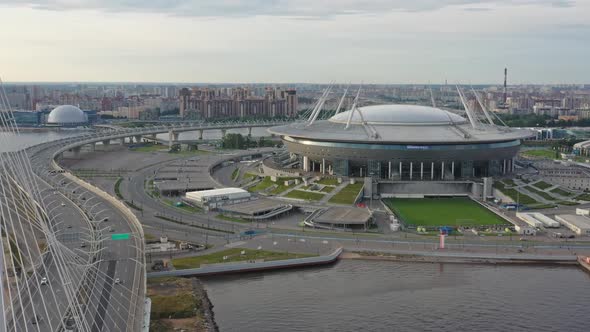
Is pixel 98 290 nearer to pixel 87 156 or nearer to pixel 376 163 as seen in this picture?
pixel 376 163

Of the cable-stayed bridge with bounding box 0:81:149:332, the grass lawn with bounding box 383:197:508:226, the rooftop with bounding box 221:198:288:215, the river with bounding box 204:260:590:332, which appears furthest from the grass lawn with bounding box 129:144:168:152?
the river with bounding box 204:260:590:332

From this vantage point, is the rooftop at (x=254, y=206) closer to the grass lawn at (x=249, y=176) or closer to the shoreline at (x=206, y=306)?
the grass lawn at (x=249, y=176)

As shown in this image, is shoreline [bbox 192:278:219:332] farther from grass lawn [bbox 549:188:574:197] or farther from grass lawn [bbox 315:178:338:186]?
grass lawn [bbox 549:188:574:197]

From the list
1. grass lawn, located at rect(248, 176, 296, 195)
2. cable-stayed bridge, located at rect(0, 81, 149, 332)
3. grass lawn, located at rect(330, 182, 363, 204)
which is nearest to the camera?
cable-stayed bridge, located at rect(0, 81, 149, 332)

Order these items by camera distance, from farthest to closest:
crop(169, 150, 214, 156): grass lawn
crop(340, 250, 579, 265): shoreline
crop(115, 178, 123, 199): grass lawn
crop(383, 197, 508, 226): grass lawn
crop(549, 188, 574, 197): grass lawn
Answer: crop(169, 150, 214, 156): grass lawn, crop(115, 178, 123, 199): grass lawn, crop(549, 188, 574, 197): grass lawn, crop(383, 197, 508, 226): grass lawn, crop(340, 250, 579, 265): shoreline

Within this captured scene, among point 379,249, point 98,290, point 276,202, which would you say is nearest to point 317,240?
point 379,249

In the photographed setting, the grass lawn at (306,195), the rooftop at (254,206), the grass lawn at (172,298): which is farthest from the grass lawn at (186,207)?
the grass lawn at (172,298)
